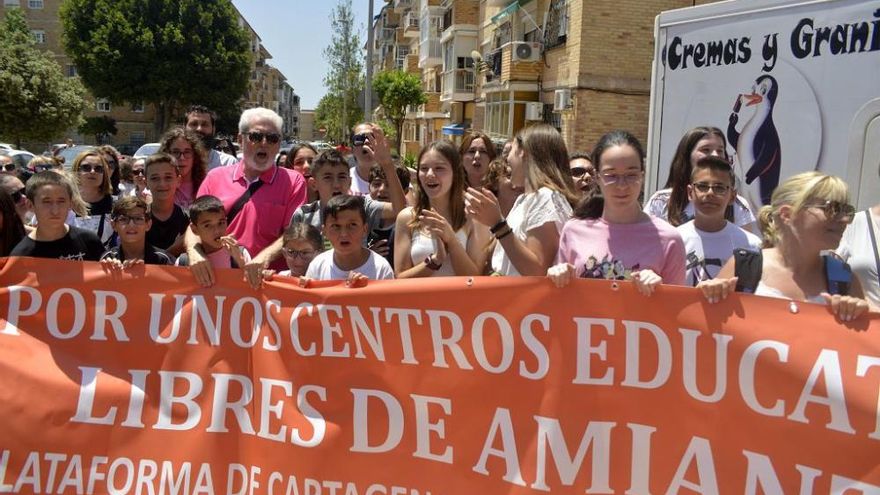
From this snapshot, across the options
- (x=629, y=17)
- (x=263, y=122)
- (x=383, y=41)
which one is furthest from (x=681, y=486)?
(x=383, y=41)

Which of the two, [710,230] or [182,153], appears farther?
[182,153]

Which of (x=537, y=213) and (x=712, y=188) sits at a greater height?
(x=712, y=188)

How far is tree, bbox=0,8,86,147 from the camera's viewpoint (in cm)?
3134

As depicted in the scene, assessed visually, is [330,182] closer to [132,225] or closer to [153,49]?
[132,225]

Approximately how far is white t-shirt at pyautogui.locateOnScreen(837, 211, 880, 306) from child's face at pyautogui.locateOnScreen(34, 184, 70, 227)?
12.9 feet

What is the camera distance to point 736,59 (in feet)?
17.0

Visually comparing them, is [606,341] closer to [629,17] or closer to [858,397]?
[858,397]

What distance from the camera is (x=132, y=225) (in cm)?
390

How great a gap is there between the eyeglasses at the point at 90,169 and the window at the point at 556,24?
1645 centimetres

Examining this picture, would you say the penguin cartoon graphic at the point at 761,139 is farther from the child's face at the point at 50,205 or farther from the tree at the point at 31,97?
the tree at the point at 31,97

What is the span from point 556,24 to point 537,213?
61.1ft

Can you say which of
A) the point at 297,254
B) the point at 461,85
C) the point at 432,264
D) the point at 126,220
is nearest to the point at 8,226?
the point at 126,220

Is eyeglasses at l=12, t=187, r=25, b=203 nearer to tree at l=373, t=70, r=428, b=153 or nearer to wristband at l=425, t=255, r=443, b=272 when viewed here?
wristband at l=425, t=255, r=443, b=272

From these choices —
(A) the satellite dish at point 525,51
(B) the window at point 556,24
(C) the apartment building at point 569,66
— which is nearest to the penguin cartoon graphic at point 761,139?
(C) the apartment building at point 569,66
